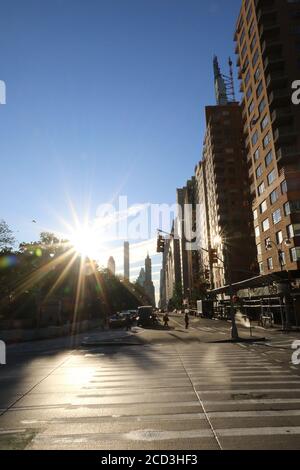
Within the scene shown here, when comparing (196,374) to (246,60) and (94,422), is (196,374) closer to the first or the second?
(94,422)

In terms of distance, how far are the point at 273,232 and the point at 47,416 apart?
52202 millimetres

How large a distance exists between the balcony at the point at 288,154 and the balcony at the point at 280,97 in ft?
22.7

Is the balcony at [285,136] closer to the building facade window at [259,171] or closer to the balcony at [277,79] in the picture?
the balcony at [277,79]

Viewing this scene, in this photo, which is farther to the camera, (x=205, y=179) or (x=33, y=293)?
(x=205, y=179)

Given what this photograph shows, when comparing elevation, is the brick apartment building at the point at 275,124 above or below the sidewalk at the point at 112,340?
above

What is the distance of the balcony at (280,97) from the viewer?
2185 inches

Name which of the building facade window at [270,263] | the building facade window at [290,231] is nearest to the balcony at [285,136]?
the building facade window at [290,231]

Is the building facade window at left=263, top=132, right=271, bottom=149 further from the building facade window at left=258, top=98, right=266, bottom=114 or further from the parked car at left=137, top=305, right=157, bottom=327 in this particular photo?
the parked car at left=137, top=305, right=157, bottom=327

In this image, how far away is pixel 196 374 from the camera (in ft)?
50.2

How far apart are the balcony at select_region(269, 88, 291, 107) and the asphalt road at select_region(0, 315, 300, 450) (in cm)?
4582

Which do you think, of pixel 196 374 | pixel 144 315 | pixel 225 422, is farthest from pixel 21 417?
pixel 144 315

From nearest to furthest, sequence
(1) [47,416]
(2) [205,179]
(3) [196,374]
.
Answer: (1) [47,416]
(3) [196,374]
(2) [205,179]

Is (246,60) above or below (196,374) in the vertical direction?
above
